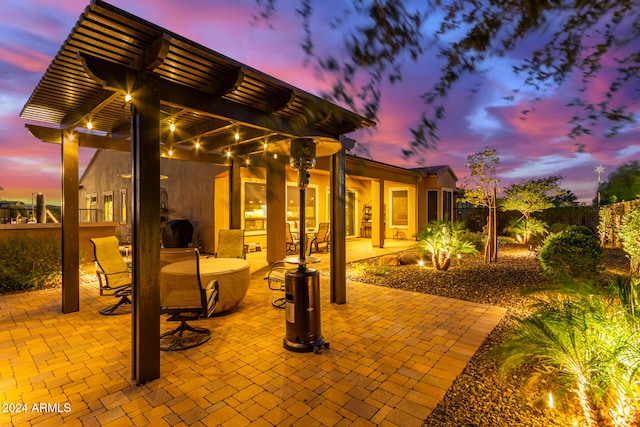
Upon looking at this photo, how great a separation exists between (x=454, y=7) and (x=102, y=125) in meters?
5.82

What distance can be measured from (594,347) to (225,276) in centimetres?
391

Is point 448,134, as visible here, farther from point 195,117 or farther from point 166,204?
point 166,204

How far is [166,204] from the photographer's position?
1208 cm

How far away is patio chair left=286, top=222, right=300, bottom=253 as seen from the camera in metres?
10.3

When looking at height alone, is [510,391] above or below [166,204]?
below

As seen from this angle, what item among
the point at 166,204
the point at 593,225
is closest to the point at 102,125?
the point at 166,204

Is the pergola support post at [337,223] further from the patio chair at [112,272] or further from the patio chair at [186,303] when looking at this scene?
the patio chair at [112,272]

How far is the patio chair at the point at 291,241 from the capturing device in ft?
33.7

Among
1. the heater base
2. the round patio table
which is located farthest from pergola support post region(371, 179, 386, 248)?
the heater base

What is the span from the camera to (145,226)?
269cm

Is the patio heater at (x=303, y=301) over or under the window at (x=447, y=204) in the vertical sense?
under

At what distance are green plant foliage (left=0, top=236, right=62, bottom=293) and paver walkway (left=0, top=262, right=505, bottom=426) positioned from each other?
4.48 feet

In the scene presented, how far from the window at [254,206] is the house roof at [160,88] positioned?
5220 millimetres

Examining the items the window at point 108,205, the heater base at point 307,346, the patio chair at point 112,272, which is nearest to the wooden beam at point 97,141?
the patio chair at point 112,272
